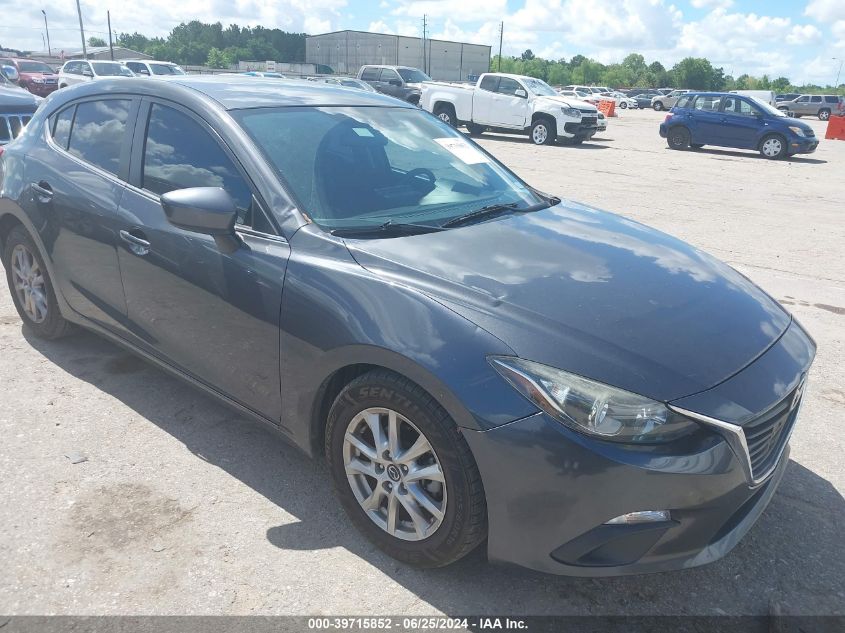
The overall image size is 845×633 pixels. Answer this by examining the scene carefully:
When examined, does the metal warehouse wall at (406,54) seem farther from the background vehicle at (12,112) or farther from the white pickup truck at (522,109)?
the background vehicle at (12,112)

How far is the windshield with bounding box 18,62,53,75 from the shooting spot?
31000 mm

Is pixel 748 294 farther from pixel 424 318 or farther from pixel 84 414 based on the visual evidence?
pixel 84 414

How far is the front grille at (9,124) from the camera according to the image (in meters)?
7.39

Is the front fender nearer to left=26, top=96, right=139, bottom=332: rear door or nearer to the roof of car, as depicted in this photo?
the roof of car

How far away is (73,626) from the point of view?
2.30 meters

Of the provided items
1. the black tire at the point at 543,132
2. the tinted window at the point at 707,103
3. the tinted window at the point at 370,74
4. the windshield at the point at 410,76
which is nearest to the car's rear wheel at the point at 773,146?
the tinted window at the point at 707,103

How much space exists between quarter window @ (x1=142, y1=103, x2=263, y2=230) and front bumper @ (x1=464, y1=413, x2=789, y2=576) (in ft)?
5.01

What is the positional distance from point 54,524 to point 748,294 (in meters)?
3.04

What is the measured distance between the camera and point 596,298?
251 centimetres

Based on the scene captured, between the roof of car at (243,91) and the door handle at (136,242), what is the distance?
69 centimetres

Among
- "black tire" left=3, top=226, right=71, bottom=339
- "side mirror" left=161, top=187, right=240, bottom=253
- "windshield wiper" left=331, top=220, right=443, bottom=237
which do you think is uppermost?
"side mirror" left=161, top=187, right=240, bottom=253

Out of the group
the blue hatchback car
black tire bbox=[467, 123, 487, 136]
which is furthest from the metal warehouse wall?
the blue hatchback car

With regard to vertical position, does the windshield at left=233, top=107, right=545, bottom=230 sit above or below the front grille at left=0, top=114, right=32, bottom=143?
above

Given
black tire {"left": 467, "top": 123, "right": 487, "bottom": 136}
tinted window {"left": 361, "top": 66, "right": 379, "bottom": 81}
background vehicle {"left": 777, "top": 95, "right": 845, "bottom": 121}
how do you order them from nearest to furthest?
black tire {"left": 467, "top": 123, "right": 487, "bottom": 136}, tinted window {"left": 361, "top": 66, "right": 379, "bottom": 81}, background vehicle {"left": 777, "top": 95, "right": 845, "bottom": 121}
